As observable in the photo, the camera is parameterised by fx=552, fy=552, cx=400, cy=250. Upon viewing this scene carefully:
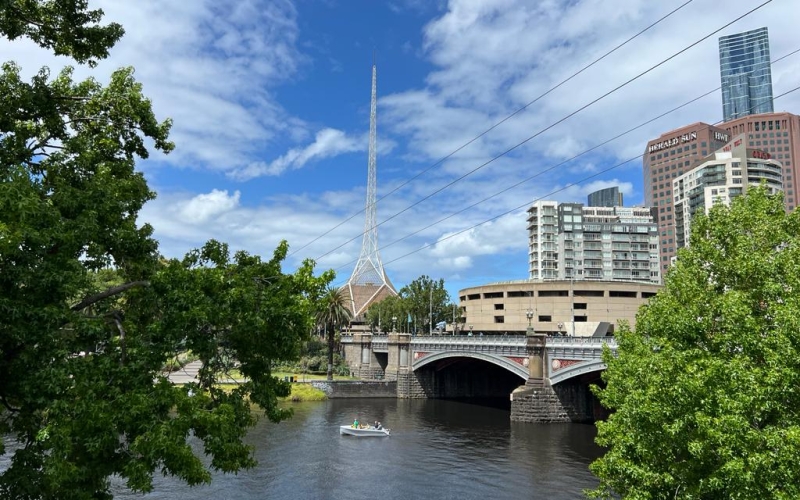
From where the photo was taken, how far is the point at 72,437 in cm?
1066

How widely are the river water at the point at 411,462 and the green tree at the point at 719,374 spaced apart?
1739cm

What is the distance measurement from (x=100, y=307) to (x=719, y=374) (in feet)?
50.9

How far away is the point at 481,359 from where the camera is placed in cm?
6562

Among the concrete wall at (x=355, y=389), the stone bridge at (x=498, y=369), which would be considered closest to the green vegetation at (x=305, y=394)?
the concrete wall at (x=355, y=389)

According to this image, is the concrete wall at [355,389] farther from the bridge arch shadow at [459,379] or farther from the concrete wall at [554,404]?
the concrete wall at [554,404]

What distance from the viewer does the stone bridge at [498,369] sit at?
181 ft

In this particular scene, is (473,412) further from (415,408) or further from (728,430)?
(728,430)

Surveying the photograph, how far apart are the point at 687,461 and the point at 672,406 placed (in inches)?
76.5

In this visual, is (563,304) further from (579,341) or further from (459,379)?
(579,341)

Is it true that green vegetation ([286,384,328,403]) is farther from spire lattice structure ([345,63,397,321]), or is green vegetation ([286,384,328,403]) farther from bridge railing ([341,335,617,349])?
spire lattice structure ([345,63,397,321])

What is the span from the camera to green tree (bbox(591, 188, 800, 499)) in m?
12.8

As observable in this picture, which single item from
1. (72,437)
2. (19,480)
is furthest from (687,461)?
(19,480)

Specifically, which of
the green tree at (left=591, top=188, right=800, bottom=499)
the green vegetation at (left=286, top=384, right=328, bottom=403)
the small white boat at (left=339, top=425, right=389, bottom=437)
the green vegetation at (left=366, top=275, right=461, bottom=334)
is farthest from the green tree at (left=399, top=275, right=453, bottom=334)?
the green tree at (left=591, top=188, right=800, bottom=499)

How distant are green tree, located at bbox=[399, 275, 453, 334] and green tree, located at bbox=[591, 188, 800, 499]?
95334 millimetres
